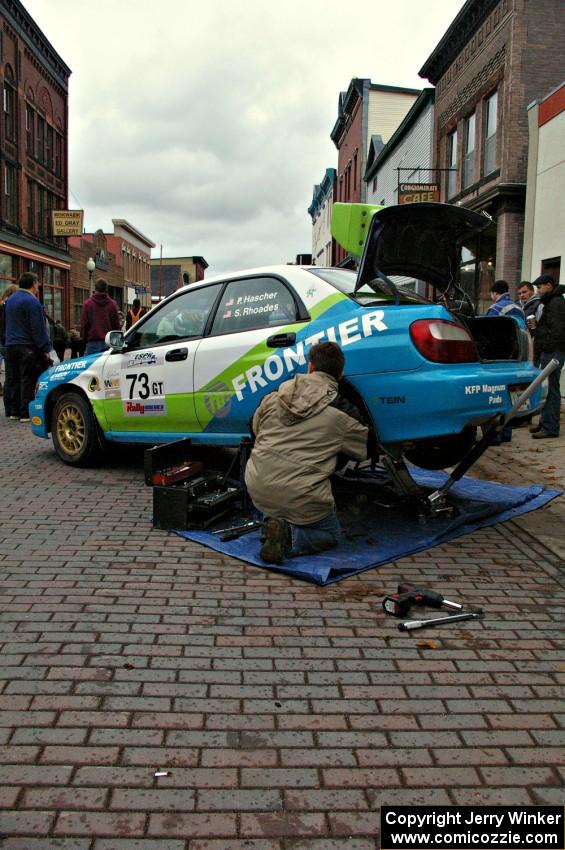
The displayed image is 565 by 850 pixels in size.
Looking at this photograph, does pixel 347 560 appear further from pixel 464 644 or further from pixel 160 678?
pixel 160 678

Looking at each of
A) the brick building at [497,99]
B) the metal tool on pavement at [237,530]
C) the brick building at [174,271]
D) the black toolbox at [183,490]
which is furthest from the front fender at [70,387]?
the brick building at [174,271]

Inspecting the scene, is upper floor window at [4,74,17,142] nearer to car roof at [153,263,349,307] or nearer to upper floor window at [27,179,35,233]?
upper floor window at [27,179,35,233]

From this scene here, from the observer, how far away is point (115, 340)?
7047 mm

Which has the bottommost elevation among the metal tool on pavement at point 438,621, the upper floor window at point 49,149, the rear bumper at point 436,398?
the metal tool on pavement at point 438,621

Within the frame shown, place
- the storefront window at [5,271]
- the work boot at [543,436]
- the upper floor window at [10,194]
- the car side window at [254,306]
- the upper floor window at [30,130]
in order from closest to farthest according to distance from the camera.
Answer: the car side window at [254,306] → the work boot at [543,436] → the storefront window at [5,271] → the upper floor window at [10,194] → the upper floor window at [30,130]

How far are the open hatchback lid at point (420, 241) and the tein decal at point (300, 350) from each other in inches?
11.7

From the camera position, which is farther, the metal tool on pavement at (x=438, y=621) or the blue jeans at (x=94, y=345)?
the blue jeans at (x=94, y=345)

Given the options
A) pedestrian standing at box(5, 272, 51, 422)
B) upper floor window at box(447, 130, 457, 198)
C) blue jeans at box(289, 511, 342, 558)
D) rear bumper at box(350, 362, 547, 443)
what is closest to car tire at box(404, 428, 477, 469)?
rear bumper at box(350, 362, 547, 443)

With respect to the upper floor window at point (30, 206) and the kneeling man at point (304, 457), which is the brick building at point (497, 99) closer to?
the kneeling man at point (304, 457)

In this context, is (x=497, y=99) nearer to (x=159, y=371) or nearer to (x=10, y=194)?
(x=159, y=371)

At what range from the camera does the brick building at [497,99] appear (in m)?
16.9

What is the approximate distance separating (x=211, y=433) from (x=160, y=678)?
131 inches

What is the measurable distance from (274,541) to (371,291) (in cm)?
214

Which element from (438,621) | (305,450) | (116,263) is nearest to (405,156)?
(305,450)
